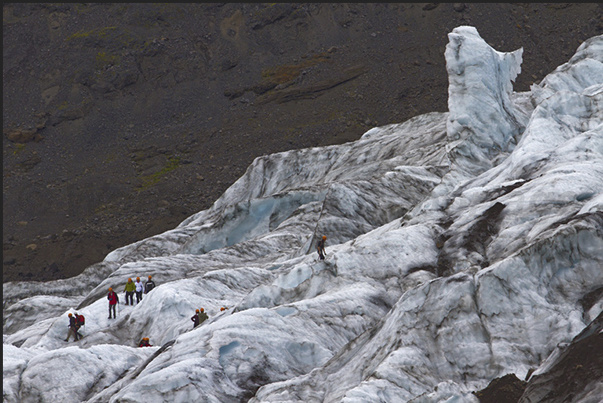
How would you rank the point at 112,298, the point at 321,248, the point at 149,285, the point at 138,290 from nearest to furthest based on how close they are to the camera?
the point at 321,248, the point at 112,298, the point at 138,290, the point at 149,285

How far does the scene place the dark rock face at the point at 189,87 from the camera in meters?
101

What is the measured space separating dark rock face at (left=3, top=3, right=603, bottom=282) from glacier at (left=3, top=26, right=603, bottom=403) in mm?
57170

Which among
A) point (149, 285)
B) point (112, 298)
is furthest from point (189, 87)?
point (112, 298)

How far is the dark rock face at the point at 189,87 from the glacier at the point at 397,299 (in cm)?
5717

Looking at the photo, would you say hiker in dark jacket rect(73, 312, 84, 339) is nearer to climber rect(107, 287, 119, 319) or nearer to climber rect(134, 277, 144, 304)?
climber rect(107, 287, 119, 319)

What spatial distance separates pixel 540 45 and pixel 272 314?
367 ft

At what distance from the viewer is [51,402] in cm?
2327

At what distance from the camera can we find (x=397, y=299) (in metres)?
25.3

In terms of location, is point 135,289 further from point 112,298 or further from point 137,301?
point 112,298

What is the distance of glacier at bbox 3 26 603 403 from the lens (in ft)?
60.7

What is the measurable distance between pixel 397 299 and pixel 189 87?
104172mm

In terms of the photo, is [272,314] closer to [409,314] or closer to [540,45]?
[409,314]

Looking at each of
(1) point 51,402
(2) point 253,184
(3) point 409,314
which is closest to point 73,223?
(2) point 253,184

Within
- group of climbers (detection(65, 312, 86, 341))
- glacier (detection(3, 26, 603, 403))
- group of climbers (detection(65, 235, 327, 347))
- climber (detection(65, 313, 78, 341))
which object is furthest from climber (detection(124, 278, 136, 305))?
climber (detection(65, 313, 78, 341))
